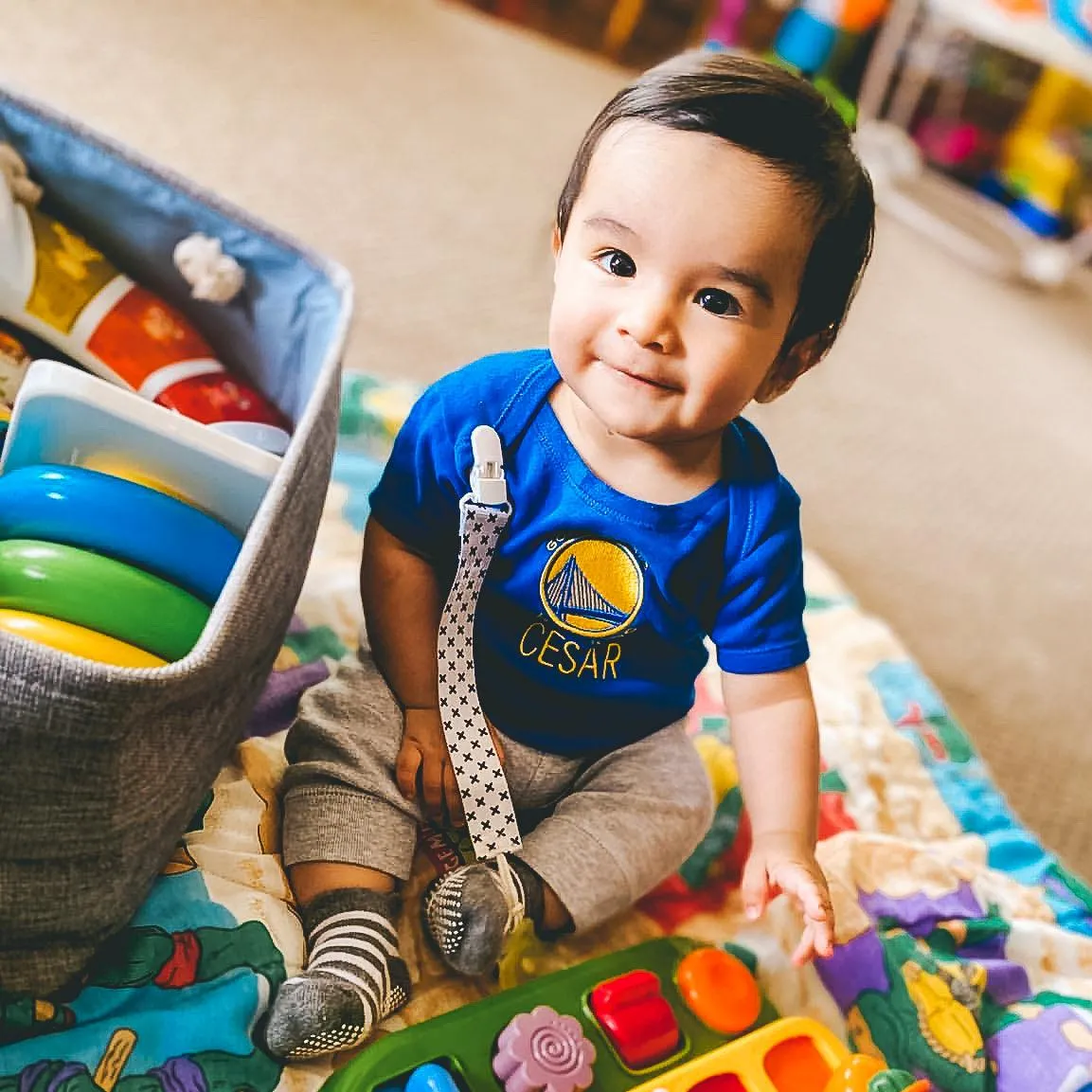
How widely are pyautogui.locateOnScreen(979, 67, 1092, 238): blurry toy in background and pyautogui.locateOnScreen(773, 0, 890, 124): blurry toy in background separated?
0.36 m

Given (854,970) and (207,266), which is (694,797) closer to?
(854,970)

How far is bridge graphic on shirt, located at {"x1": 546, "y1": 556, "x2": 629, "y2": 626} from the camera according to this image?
0.72 metres

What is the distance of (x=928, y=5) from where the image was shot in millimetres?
2225

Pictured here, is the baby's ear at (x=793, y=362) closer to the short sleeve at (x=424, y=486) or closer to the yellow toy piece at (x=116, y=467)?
the short sleeve at (x=424, y=486)

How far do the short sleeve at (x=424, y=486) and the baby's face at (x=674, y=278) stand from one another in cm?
10

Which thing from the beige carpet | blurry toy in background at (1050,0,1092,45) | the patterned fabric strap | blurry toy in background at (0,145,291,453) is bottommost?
the beige carpet

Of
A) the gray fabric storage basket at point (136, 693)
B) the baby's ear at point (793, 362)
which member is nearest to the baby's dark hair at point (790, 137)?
the baby's ear at point (793, 362)

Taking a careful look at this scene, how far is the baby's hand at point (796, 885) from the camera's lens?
0.66 metres

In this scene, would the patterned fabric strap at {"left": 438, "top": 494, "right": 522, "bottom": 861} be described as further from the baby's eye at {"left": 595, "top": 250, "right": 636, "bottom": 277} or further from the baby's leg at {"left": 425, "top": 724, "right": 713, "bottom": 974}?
the baby's eye at {"left": 595, "top": 250, "right": 636, "bottom": 277}

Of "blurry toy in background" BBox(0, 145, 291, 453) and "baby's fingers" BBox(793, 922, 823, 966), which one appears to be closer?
"baby's fingers" BBox(793, 922, 823, 966)

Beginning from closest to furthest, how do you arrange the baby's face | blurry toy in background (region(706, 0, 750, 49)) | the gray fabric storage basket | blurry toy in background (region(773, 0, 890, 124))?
the gray fabric storage basket < the baby's face < blurry toy in background (region(773, 0, 890, 124)) < blurry toy in background (region(706, 0, 750, 49))

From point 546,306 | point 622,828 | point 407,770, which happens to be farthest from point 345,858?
point 546,306

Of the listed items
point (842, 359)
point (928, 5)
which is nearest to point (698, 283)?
point (842, 359)

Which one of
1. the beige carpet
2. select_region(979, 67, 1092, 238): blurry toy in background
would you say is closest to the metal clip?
the beige carpet
